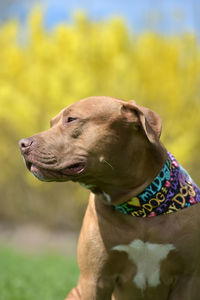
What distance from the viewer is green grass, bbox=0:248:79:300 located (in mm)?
4973

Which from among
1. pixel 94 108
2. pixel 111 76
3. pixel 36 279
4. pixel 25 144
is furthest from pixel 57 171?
pixel 111 76

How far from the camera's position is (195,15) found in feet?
25.4

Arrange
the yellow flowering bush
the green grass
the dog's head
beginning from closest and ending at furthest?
the dog's head, the green grass, the yellow flowering bush

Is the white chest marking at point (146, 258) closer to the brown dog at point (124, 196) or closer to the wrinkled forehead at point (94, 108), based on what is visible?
the brown dog at point (124, 196)

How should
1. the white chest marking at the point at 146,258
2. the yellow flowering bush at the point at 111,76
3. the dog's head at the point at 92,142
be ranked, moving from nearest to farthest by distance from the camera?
the dog's head at the point at 92,142
the white chest marking at the point at 146,258
the yellow flowering bush at the point at 111,76

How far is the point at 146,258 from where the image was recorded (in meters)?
3.37

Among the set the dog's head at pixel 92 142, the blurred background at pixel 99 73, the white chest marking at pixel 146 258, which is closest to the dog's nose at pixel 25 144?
the dog's head at pixel 92 142

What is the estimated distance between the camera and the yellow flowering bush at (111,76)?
10570mm

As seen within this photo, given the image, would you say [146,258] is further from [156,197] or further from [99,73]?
[99,73]

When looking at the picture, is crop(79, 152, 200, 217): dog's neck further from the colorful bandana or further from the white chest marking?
the white chest marking

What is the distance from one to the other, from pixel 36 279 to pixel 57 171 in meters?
3.31

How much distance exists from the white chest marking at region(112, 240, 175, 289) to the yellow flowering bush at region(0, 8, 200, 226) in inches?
267

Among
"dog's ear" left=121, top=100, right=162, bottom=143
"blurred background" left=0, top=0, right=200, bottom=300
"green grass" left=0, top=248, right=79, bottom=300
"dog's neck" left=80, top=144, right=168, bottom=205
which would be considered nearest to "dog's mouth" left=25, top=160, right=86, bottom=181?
"dog's neck" left=80, top=144, right=168, bottom=205

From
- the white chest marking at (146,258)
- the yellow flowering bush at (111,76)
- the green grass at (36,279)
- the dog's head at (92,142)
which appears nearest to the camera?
the dog's head at (92,142)
